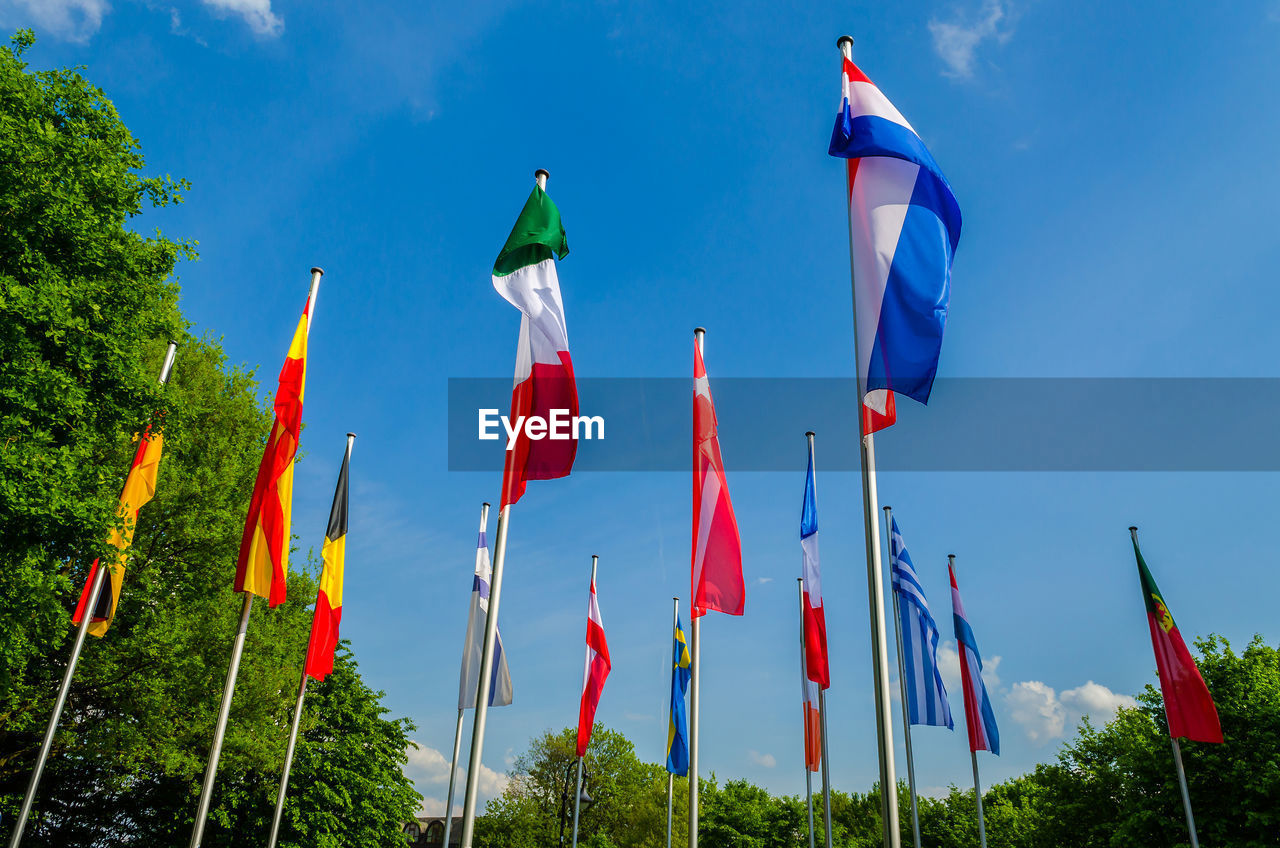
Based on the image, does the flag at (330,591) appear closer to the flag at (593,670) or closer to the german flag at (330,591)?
the german flag at (330,591)

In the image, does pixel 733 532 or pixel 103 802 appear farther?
pixel 103 802

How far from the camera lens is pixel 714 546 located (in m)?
12.9

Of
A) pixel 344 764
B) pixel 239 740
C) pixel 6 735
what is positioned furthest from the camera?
pixel 344 764

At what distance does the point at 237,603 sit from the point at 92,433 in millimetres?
10079

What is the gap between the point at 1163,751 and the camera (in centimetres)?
3300

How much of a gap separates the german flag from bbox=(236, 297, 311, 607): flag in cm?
387

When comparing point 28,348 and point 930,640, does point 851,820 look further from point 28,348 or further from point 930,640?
point 28,348

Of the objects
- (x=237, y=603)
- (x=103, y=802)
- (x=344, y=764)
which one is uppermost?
(x=237, y=603)

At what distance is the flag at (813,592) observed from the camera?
1747cm

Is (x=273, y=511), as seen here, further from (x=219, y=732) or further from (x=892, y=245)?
(x=892, y=245)

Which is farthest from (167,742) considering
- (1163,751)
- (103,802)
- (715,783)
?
(715,783)

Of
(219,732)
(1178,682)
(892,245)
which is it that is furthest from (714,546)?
(1178,682)

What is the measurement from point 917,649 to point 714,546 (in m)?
9.88

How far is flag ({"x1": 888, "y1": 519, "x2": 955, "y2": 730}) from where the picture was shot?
19500 millimetres
